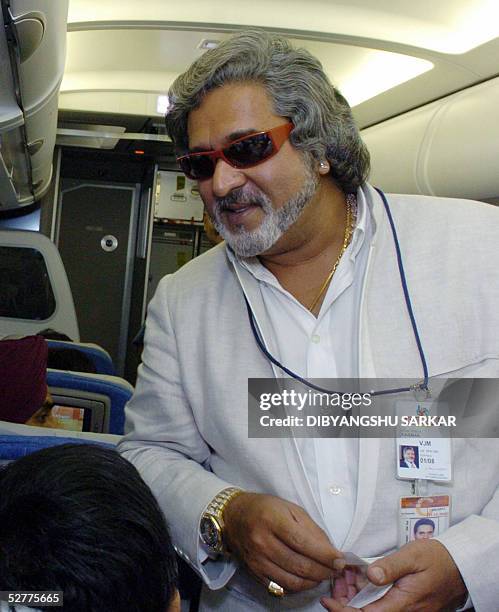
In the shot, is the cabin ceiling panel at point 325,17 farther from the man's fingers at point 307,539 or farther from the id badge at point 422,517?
the man's fingers at point 307,539

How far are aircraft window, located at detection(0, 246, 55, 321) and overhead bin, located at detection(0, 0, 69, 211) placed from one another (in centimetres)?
64

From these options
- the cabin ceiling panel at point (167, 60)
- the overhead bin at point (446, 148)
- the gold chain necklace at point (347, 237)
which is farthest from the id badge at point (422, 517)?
the cabin ceiling panel at point (167, 60)

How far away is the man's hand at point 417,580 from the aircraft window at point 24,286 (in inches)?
229

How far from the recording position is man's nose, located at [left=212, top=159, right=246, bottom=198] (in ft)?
6.16

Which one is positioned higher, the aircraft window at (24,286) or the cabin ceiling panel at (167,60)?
the cabin ceiling panel at (167,60)

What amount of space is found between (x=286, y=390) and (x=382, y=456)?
0.86 feet

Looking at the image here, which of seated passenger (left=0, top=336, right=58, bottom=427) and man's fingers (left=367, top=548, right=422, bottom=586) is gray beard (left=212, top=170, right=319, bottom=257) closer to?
man's fingers (left=367, top=548, right=422, bottom=586)

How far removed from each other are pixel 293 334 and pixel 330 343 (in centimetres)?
9

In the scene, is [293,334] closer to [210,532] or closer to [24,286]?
[210,532]

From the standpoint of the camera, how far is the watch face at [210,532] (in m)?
1.69

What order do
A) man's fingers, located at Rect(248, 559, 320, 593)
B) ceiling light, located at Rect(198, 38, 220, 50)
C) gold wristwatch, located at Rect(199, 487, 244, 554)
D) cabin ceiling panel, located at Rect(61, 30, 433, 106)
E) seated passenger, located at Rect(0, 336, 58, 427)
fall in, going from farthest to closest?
1. cabin ceiling panel, located at Rect(61, 30, 433, 106)
2. ceiling light, located at Rect(198, 38, 220, 50)
3. seated passenger, located at Rect(0, 336, 58, 427)
4. gold wristwatch, located at Rect(199, 487, 244, 554)
5. man's fingers, located at Rect(248, 559, 320, 593)

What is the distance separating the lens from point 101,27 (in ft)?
16.3

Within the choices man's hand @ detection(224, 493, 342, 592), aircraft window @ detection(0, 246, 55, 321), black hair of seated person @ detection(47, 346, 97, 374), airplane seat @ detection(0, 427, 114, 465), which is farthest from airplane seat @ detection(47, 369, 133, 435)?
aircraft window @ detection(0, 246, 55, 321)

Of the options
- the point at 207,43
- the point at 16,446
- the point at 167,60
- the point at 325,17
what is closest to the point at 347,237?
the point at 16,446
